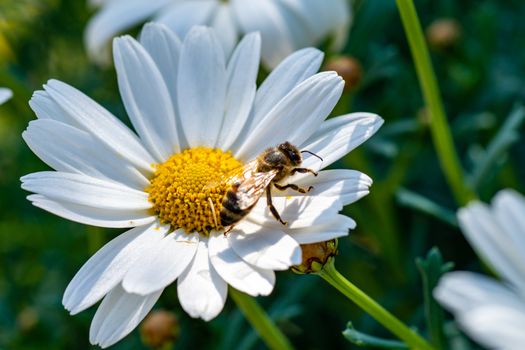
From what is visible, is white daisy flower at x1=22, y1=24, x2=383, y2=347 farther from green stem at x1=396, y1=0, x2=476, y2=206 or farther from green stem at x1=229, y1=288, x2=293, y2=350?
green stem at x1=396, y1=0, x2=476, y2=206

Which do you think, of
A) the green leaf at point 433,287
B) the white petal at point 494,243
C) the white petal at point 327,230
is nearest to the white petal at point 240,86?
the white petal at point 327,230

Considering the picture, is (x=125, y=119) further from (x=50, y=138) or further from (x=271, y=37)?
(x=50, y=138)

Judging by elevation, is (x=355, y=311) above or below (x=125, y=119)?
below

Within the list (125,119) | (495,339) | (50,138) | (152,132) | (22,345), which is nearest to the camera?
(495,339)

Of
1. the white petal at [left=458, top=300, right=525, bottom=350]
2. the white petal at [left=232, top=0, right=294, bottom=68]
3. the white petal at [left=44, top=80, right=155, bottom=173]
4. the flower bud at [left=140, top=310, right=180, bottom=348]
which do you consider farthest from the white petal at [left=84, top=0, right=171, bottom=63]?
the white petal at [left=458, top=300, right=525, bottom=350]

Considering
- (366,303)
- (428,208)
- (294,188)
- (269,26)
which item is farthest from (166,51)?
(269,26)

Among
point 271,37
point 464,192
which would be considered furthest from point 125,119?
point 464,192


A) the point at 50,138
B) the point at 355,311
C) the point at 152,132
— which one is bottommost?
the point at 355,311
